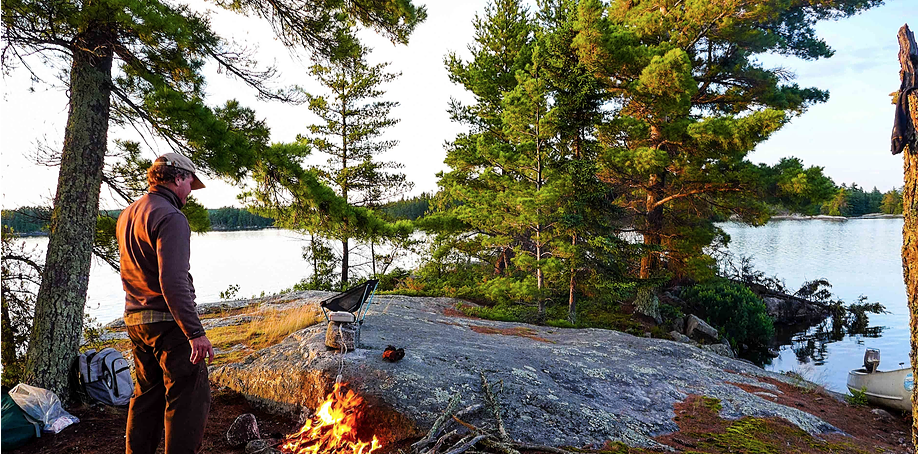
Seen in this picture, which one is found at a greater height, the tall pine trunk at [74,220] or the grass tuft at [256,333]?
the tall pine trunk at [74,220]

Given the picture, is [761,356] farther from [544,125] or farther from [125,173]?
[125,173]

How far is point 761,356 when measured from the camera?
16.0 m

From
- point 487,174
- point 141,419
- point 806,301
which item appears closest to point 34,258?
point 141,419

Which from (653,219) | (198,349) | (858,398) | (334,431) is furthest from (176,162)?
(653,219)

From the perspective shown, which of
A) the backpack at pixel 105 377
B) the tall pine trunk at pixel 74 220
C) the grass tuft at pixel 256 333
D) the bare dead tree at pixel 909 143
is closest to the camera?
the bare dead tree at pixel 909 143

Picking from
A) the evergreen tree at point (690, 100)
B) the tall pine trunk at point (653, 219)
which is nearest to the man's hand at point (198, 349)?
the evergreen tree at point (690, 100)

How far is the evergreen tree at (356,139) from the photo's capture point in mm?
20062

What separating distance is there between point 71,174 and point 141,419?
3307mm

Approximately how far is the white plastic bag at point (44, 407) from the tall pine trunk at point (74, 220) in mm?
328

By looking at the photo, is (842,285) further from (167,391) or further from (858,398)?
(167,391)

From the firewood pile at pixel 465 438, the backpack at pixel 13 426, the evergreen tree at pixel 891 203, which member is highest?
the evergreen tree at pixel 891 203

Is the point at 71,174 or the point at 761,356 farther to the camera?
the point at 761,356

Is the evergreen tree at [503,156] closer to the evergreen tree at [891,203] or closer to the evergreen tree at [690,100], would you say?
the evergreen tree at [690,100]

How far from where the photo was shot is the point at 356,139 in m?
20.3
